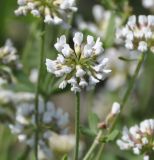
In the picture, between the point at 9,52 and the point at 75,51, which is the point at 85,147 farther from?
the point at 75,51

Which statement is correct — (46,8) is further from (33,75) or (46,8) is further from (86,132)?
(33,75)

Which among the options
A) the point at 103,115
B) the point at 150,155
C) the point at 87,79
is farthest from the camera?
the point at 103,115

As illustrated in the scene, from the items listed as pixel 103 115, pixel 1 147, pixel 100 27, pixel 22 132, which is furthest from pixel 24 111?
pixel 103 115

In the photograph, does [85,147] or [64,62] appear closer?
[64,62]

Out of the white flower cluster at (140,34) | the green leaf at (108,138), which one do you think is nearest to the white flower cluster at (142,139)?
the green leaf at (108,138)

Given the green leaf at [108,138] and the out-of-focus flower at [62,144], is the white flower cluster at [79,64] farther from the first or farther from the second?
the out-of-focus flower at [62,144]

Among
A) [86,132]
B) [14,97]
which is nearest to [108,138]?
[86,132]

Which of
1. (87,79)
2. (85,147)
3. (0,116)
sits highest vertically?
(87,79)

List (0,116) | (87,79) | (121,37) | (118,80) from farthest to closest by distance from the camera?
(118,80) < (0,116) < (121,37) < (87,79)
